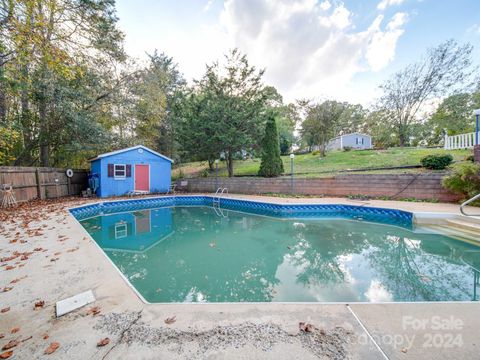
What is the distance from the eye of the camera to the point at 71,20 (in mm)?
8344

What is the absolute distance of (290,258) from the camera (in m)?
4.30

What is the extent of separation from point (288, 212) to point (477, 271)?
204 inches

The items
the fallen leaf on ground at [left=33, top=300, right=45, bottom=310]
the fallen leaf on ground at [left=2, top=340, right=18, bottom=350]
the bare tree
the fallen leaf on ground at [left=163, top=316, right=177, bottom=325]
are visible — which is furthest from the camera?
the bare tree

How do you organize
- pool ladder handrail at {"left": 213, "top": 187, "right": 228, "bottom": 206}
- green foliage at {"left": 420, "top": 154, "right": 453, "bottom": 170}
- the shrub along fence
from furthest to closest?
pool ladder handrail at {"left": 213, "top": 187, "right": 228, "bottom": 206}
green foliage at {"left": 420, "top": 154, "right": 453, "bottom": 170}
the shrub along fence

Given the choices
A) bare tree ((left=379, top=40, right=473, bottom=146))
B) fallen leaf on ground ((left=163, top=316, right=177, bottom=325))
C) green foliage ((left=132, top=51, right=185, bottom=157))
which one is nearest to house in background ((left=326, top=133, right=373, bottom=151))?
bare tree ((left=379, top=40, right=473, bottom=146))

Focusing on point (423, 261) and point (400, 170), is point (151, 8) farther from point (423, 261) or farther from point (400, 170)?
point (400, 170)

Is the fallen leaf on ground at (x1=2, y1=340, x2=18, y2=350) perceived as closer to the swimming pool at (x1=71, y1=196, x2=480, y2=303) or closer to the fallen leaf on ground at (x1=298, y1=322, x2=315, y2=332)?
the swimming pool at (x1=71, y1=196, x2=480, y2=303)

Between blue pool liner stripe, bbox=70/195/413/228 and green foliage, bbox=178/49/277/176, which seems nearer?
blue pool liner stripe, bbox=70/195/413/228

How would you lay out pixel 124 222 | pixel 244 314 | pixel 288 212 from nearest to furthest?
1. pixel 244 314
2. pixel 124 222
3. pixel 288 212

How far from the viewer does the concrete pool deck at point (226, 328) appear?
1515 mm

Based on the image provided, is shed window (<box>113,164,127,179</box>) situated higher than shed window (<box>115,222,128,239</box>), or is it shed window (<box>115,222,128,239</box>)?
shed window (<box>113,164,127,179</box>)

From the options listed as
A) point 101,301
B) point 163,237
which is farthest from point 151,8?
point 101,301

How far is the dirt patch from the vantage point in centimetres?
153

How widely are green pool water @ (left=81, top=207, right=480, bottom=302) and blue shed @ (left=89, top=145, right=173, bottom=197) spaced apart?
589 cm
